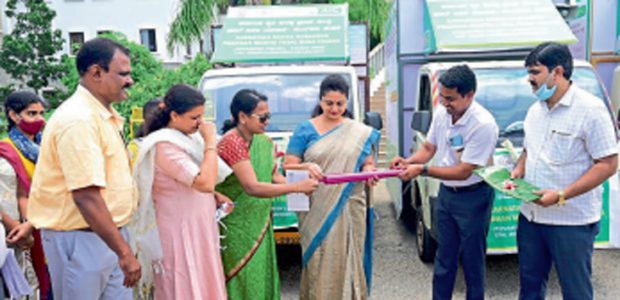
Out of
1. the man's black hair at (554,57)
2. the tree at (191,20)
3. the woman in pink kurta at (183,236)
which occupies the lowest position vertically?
the woman in pink kurta at (183,236)

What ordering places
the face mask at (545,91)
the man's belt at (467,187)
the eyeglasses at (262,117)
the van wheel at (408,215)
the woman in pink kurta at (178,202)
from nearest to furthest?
1. the woman in pink kurta at (178,202)
2. the face mask at (545,91)
3. the eyeglasses at (262,117)
4. the man's belt at (467,187)
5. the van wheel at (408,215)

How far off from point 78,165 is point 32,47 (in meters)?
19.4

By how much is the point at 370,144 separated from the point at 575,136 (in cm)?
111

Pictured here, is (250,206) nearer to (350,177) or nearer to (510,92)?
(350,177)

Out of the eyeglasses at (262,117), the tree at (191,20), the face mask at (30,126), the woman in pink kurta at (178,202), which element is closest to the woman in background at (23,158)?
the face mask at (30,126)

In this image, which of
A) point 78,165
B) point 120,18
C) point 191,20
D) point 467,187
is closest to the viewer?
point 78,165

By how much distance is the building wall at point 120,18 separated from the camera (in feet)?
85.5

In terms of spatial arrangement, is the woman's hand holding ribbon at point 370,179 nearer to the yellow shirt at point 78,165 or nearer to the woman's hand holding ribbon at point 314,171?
the woman's hand holding ribbon at point 314,171

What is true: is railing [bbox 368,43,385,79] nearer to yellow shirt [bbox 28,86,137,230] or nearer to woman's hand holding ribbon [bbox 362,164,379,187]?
woman's hand holding ribbon [bbox 362,164,379,187]

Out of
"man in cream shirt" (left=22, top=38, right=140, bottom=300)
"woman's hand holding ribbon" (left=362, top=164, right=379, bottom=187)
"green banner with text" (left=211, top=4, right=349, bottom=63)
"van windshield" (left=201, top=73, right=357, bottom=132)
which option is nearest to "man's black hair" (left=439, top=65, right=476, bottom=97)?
"woman's hand holding ribbon" (left=362, top=164, right=379, bottom=187)

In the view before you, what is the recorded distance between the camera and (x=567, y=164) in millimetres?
2752

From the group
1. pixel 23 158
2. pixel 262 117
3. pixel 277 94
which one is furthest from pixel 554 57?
pixel 23 158

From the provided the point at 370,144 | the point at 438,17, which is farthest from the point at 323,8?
the point at 370,144

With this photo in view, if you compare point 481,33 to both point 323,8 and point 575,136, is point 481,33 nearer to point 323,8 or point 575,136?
point 323,8
